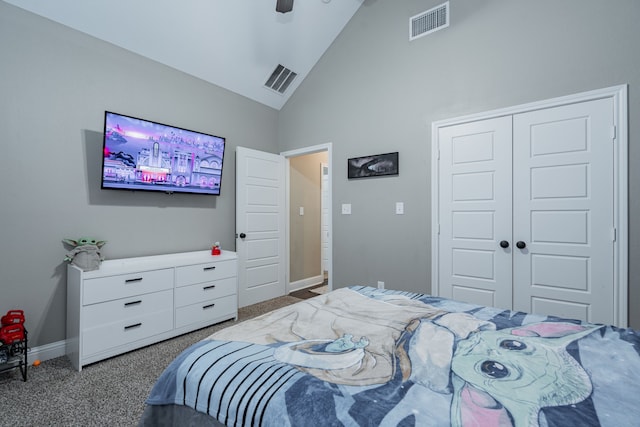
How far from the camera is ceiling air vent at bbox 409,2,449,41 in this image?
112 inches

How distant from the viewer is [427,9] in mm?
2934

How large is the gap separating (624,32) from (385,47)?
198 cm

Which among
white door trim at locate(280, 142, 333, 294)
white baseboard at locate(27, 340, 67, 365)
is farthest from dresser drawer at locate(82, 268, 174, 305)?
white door trim at locate(280, 142, 333, 294)

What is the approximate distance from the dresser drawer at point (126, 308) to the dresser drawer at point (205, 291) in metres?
0.10

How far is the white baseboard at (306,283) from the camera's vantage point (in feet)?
14.5

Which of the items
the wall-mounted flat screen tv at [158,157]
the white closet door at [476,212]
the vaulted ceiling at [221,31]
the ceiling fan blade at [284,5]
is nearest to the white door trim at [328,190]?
the vaulted ceiling at [221,31]

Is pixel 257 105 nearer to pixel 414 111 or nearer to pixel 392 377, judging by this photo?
pixel 414 111

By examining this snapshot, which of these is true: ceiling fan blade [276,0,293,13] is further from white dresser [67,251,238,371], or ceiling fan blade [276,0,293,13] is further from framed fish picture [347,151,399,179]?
white dresser [67,251,238,371]

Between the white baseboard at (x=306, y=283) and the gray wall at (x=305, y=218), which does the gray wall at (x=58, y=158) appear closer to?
the gray wall at (x=305, y=218)

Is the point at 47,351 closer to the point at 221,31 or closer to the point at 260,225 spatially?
the point at 260,225

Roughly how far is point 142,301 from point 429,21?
3.88m

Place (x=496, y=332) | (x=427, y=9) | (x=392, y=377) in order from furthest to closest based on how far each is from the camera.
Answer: (x=427, y=9)
(x=496, y=332)
(x=392, y=377)

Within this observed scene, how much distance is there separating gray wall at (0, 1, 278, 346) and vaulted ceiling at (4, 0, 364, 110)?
131mm

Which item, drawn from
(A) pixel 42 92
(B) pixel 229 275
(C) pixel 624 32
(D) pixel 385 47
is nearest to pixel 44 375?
(B) pixel 229 275
